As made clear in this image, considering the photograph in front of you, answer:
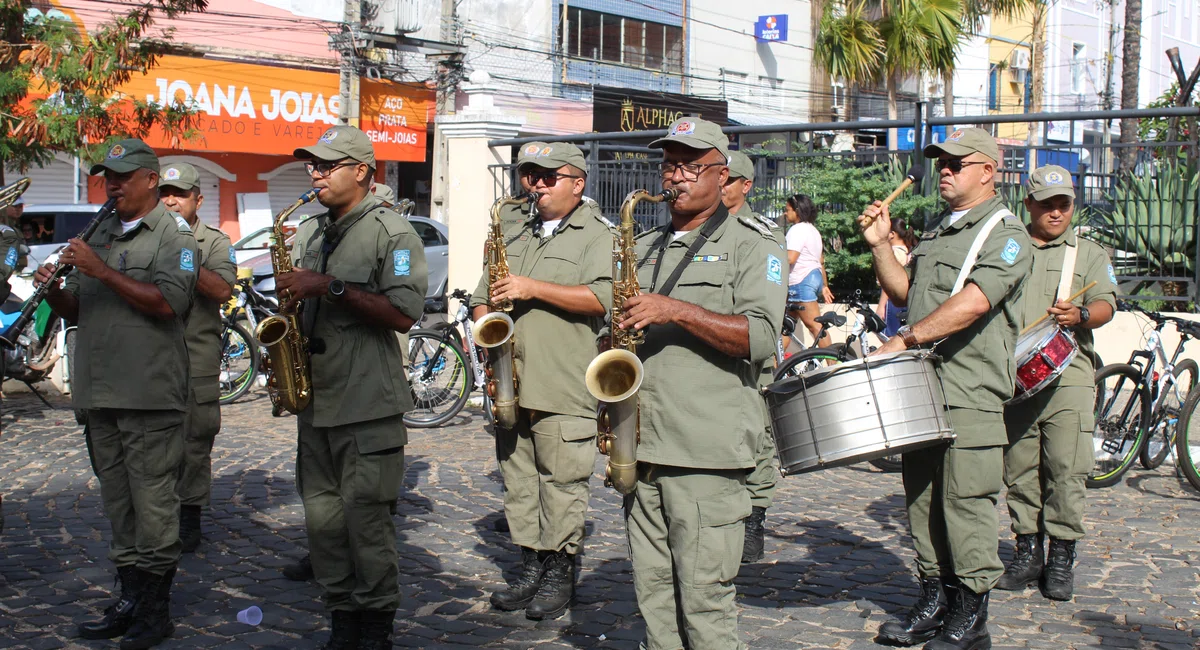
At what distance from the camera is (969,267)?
472cm

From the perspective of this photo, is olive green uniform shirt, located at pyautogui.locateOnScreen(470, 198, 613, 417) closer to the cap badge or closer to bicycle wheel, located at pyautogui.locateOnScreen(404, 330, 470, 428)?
the cap badge

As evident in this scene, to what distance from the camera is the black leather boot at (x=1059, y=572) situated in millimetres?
5547

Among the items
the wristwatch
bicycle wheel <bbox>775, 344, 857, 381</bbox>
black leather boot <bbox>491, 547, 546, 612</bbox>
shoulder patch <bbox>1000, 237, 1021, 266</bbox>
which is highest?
shoulder patch <bbox>1000, 237, 1021, 266</bbox>

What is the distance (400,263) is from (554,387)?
1.01m

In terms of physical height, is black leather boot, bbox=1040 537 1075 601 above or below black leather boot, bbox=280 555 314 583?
above

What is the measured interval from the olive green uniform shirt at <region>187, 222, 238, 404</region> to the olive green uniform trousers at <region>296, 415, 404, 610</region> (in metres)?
1.80

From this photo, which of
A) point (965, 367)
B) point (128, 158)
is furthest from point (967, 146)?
point (128, 158)

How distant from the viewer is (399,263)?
4.70 m

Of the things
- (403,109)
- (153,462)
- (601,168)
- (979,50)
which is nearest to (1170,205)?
(601,168)

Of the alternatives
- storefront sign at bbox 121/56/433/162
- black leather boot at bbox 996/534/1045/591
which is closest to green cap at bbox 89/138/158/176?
black leather boot at bbox 996/534/1045/591

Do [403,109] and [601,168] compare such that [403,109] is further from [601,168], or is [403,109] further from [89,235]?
[89,235]

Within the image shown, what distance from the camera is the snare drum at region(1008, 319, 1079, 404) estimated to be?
5.24 metres

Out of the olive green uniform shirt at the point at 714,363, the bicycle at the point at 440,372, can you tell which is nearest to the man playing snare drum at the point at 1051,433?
the olive green uniform shirt at the point at 714,363

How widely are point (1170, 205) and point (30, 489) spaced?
29.8 ft
